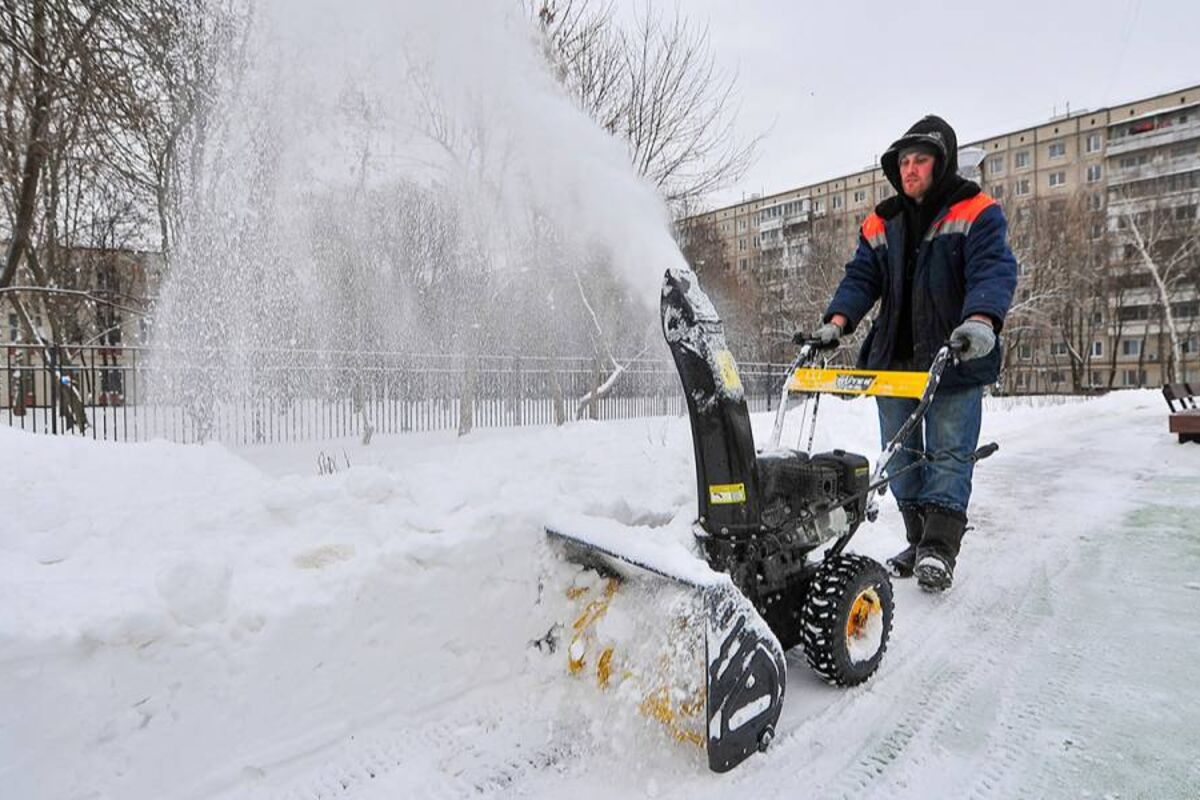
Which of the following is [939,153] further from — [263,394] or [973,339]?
[263,394]

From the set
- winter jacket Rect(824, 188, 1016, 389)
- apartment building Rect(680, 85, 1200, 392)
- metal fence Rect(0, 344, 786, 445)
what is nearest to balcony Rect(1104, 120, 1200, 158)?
apartment building Rect(680, 85, 1200, 392)

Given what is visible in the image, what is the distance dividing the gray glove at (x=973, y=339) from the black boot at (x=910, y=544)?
1.05 m

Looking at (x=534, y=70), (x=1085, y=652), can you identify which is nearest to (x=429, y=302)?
(x=534, y=70)

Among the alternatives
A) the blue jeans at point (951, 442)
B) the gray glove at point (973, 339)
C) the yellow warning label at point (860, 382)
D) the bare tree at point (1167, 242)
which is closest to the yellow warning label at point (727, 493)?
the yellow warning label at point (860, 382)

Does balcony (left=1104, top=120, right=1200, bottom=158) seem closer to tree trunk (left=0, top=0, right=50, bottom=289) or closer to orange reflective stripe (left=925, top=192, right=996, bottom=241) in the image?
orange reflective stripe (left=925, top=192, right=996, bottom=241)

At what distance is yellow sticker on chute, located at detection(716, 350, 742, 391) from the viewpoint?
1.98 m

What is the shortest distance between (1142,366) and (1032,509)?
152 feet

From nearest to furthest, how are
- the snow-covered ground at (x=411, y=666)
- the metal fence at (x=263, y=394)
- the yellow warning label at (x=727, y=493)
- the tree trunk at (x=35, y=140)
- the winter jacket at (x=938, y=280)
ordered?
the snow-covered ground at (x=411, y=666), the yellow warning label at (x=727, y=493), the winter jacket at (x=938, y=280), the tree trunk at (x=35, y=140), the metal fence at (x=263, y=394)

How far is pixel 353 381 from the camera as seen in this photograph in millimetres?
9148

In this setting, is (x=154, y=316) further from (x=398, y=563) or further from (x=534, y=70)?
(x=398, y=563)

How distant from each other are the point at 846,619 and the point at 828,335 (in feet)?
4.83

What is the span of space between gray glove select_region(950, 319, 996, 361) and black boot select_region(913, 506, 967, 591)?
0.90 meters

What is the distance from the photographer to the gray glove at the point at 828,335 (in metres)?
3.13

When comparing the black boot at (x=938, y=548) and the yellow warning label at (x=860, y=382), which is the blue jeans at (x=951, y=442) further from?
the yellow warning label at (x=860, y=382)
